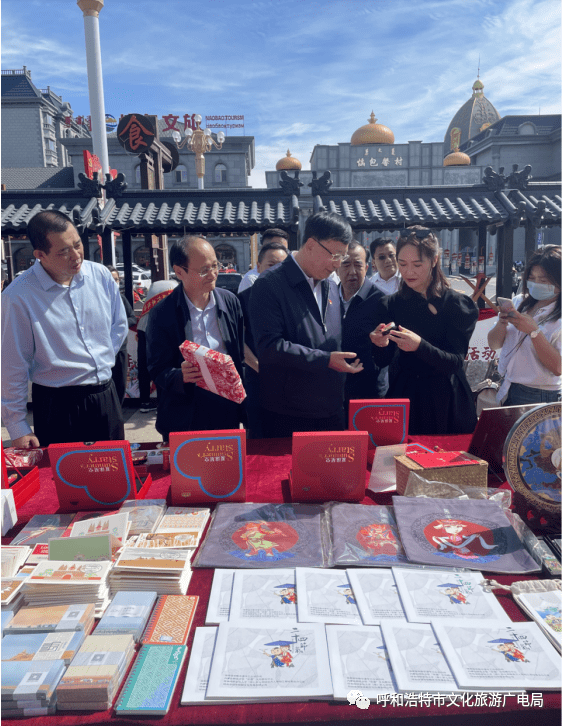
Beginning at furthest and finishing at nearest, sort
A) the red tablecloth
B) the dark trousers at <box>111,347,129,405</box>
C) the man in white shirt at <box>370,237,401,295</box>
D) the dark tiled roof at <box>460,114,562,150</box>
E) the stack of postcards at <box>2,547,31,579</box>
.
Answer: the dark tiled roof at <box>460,114,562,150</box> < the man in white shirt at <box>370,237,401,295</box> < the dark trousers at <box>111,347,129,405</box> < the stack of postcards at <box>2,547,31,579</box> < the red tablecloth

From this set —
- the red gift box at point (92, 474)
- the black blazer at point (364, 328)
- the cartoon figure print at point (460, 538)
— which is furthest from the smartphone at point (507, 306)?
the red gift box at point (92, 474)

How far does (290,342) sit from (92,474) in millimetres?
963

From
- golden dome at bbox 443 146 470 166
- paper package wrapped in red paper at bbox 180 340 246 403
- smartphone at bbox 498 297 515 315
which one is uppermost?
golden dome at bbox 443 146 470 166

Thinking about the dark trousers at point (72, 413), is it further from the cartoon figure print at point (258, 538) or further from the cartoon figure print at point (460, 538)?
the cartoon figure print at point (460, 538)

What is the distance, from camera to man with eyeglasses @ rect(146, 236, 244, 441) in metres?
2.12

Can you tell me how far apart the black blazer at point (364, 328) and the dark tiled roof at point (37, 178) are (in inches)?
1083

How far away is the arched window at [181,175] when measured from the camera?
30.0 metres

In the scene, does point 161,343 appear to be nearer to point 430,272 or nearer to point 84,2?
point 430,272

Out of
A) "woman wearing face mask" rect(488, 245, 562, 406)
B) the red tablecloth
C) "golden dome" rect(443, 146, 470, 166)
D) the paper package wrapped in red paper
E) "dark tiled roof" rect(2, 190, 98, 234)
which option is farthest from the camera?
"golden dome" rect(443, 146, 470, 166)

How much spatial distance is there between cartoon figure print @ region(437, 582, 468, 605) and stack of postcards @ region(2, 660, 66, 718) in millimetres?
859

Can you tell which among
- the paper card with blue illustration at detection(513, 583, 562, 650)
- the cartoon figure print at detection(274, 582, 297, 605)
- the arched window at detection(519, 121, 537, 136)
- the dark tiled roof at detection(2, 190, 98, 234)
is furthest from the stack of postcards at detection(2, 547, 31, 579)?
the arched window at detection(519, 121, 537, 136)

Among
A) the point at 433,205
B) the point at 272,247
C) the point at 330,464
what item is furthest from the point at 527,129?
the point at 330,464

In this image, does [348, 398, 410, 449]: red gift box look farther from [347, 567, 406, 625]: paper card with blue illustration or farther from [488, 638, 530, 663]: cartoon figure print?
[488, 638, 530, 663]: cartoon figure print

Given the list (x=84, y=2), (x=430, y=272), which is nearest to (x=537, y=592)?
(x=430, y=272)
